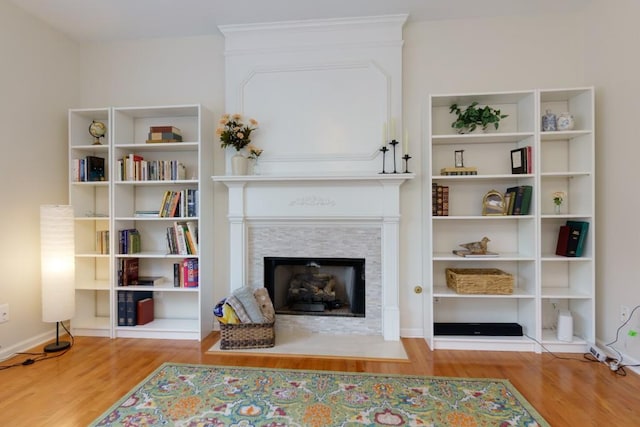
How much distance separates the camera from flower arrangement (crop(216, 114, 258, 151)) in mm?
2947

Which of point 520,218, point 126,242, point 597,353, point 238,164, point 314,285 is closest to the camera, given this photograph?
point 597,353

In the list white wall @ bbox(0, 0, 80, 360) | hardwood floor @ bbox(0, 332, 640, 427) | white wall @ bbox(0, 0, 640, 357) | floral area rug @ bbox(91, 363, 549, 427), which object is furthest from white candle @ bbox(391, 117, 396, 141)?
white wall @ bbox(0, 0, 80, 360)

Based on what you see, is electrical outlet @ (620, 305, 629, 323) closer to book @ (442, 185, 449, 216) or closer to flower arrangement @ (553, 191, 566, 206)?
flower arrangement @ (553, 191, 566, 206)

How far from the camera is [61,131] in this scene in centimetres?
314

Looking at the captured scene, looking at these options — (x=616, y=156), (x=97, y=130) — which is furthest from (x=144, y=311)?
(x=616, y=156)

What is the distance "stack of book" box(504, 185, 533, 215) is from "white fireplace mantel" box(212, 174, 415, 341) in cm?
85

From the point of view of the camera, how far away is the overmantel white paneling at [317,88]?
2986 millimetres

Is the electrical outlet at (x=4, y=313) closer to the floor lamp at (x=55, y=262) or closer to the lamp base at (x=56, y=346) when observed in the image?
the floor lamp at (x=55, y=262)

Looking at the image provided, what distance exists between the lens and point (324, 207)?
301 cm

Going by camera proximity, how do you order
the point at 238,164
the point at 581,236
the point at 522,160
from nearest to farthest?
the point at 581,236
the point at 522,160
the point at 238,164

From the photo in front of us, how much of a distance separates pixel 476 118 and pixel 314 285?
2.04m

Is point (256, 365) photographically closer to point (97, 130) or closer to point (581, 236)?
point (97, 130)

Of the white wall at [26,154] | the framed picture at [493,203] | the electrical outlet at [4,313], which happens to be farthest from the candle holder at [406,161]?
the electrical outlet at [4,313]

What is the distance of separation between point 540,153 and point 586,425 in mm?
1936
